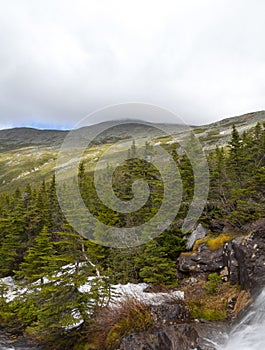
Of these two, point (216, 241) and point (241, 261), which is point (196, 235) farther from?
point (241, 261)

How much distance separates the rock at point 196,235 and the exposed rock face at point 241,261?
9.36 feet

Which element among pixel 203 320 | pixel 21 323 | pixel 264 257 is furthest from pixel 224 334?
pixel 21 323

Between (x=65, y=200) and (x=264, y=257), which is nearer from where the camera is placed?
(x=264, y=257)

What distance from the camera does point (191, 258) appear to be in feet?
70.7

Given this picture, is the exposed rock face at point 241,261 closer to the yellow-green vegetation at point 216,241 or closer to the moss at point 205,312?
the yellow-green vegetation at point 216,241

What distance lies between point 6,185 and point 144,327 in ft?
548

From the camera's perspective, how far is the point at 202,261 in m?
20.4

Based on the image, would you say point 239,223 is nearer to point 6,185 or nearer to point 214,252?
point 214,252

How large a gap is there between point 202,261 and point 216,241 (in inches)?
76.3

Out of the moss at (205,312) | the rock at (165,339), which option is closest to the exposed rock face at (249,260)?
the moss at (205,312)

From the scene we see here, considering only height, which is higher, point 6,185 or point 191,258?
point 6,185

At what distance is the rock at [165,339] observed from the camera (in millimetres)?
9296

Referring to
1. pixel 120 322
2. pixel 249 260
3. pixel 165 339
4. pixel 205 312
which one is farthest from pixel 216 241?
pixel 165 339

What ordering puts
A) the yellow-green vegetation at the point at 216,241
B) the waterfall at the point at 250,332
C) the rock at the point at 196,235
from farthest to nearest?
the rock at the point at 196,235, the yellow-green vegetation at the point at 216,241, the waterfall at the point at 250,332
